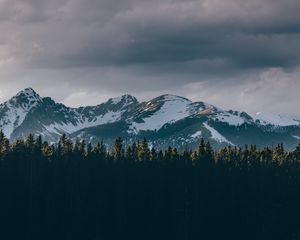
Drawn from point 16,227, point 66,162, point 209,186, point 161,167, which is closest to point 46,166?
point 66,162

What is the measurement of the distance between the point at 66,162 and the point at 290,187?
55882 millimetres

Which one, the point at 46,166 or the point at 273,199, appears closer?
the point at 46,166

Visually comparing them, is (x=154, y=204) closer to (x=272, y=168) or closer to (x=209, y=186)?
(x=209, y=186)

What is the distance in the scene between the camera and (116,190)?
169 meters

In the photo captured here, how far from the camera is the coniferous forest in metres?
158

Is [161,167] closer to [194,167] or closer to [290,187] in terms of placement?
[194,167]

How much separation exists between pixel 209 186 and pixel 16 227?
47.3m

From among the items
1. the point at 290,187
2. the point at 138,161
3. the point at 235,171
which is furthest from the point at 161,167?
the point at 290,187

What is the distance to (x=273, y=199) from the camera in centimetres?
18462

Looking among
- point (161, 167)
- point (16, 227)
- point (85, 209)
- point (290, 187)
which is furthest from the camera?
point (290, 187)

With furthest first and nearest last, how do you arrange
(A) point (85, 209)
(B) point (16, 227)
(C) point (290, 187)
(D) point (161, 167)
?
(C) point (290, 187)
(D) point (161, 167)
(A) point (85, 209)
(B) point (16, 227)

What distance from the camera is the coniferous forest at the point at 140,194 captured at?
519 feet

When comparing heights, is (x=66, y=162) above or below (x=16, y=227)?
above

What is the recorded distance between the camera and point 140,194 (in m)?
171
